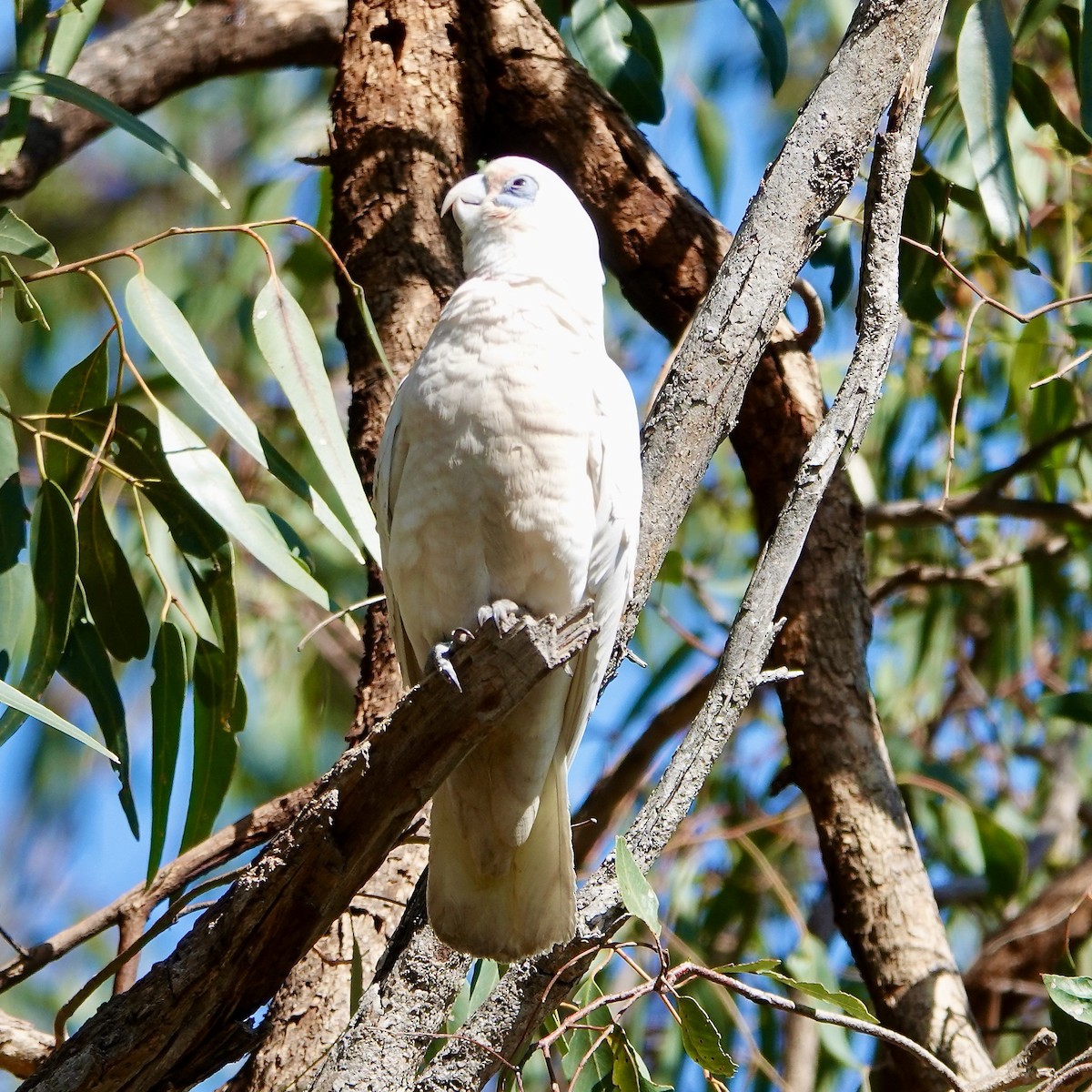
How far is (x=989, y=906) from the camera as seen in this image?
11.7 feet

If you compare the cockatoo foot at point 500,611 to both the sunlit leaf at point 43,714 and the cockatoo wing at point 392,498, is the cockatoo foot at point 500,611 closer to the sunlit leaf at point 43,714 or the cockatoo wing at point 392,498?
the cockatoo wing at point 392,498

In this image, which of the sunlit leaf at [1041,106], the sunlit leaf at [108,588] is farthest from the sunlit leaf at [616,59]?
the sunlit leaf at [108,588]

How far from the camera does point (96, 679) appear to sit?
225 centimetres

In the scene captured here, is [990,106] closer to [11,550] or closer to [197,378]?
[197,378]

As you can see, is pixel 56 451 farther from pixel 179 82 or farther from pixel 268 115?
pixel 268 115

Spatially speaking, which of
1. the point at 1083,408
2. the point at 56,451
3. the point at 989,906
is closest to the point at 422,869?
the point at 56,451

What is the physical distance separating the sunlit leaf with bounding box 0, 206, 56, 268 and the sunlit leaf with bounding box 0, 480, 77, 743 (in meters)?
0.36

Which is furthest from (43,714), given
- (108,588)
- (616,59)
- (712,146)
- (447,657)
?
(712,146)

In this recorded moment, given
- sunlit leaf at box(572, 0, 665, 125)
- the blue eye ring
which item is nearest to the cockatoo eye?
the blue eye ring

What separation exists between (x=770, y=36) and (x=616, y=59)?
1.04 feet

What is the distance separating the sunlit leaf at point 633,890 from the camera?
151 centimetres

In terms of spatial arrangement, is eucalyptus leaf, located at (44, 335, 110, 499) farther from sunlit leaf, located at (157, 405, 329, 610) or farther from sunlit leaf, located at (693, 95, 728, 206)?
sunlit leaf, located at (693, 95, 728, 206)

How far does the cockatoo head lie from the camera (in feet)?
7.07

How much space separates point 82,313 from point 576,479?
11.5ft
